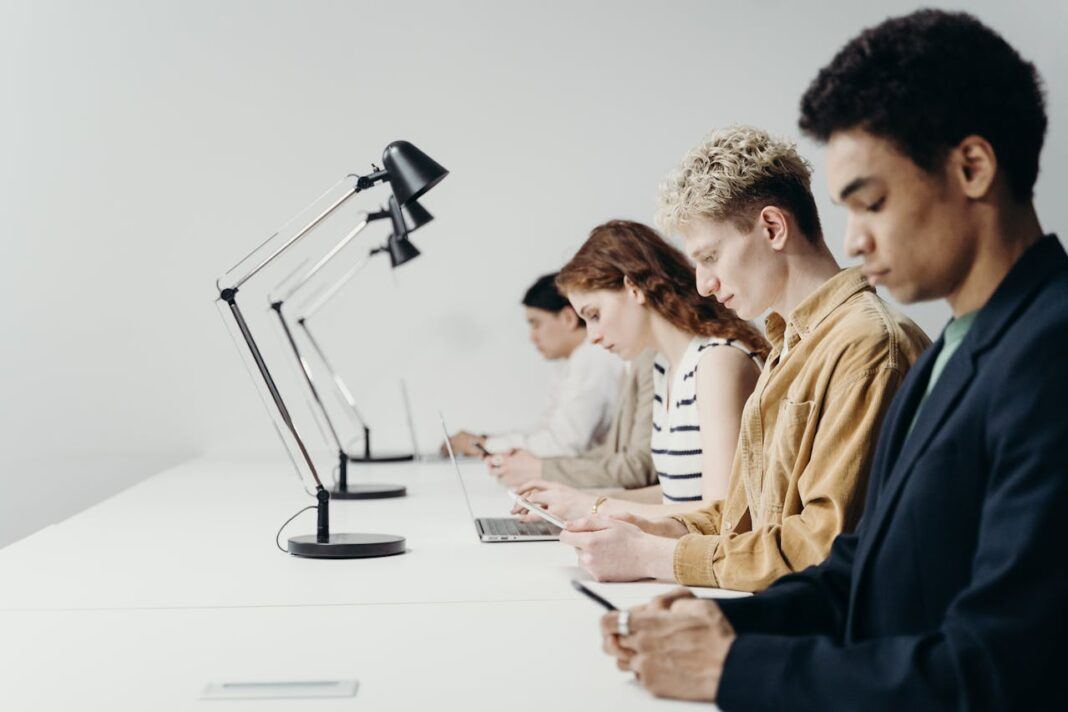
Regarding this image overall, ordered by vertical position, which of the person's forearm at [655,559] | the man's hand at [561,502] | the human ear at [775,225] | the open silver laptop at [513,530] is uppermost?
the human ear at [775,225]

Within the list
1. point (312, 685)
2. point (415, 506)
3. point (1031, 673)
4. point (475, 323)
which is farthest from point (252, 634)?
point (475, 323)

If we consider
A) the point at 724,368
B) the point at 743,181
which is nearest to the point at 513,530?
the point at 724,368

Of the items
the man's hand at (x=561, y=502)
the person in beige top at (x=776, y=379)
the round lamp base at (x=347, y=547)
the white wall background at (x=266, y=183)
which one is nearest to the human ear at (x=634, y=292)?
the man's hand at (x=561, y=502)

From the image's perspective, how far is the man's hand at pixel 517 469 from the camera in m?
3.10

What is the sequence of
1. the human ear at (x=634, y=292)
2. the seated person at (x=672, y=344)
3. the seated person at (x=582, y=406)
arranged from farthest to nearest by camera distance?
the seated person at (x=582, y=406), the human ear at (x=634, y=292), the seated person at (x=672, y=344)

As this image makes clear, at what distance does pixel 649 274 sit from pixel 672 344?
159mm

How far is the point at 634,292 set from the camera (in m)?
2.55

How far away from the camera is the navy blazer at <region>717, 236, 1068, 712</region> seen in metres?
0.92

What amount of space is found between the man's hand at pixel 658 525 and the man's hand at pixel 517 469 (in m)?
1.14

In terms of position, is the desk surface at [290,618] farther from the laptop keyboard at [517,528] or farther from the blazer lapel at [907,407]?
the blazer lapel at [907,407]

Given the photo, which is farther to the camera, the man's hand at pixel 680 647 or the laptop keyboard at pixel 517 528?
the laptop keyboard at pixel 517 528

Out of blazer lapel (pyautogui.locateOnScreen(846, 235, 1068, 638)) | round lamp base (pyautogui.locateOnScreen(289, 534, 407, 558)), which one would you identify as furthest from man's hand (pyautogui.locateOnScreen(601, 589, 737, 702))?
round lamp base (pyautogui.locateOnScreen(289, 534, 407, 558))

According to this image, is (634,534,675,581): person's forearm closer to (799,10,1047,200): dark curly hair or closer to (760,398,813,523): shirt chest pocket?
(760,398,813,523): shirt chest pocket

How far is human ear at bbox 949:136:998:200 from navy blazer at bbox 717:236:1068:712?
0.24 feet
